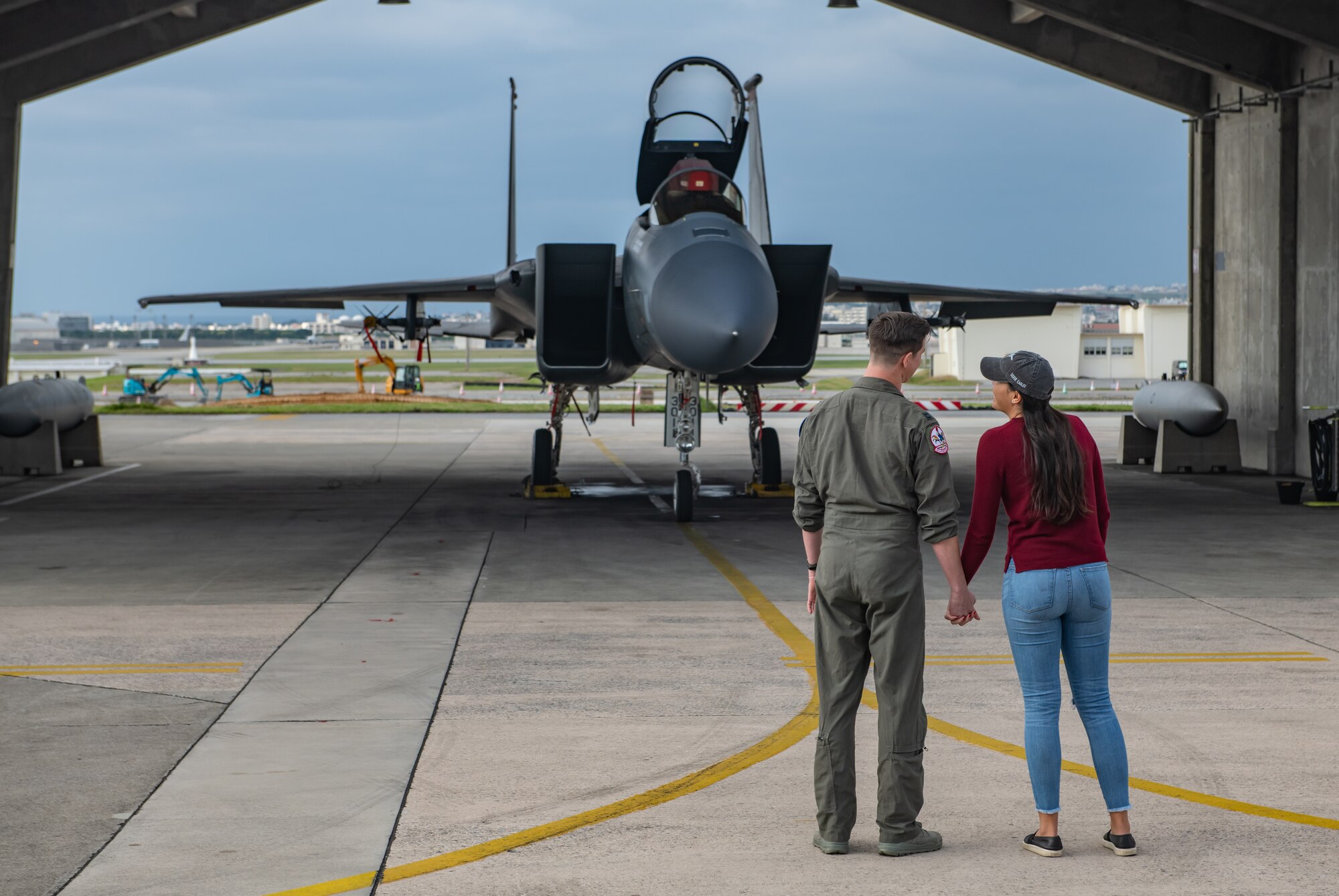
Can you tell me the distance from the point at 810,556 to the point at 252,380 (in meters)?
57.6

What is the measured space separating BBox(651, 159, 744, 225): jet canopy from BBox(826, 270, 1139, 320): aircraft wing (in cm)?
348

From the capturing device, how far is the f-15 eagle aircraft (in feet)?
40.8

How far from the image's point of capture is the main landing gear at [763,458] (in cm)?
1723

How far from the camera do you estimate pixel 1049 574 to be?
4.37 m

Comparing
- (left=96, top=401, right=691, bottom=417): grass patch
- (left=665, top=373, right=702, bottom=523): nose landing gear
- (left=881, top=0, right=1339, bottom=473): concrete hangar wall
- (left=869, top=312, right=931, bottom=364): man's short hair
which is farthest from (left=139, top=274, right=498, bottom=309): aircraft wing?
(left=96, top=401, right=691, bottom=417): grass patch

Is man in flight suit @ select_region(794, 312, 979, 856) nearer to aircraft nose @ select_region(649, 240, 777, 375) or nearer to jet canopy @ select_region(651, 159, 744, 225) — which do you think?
aircraft nose @ select_region(649, 240, 777, 375)

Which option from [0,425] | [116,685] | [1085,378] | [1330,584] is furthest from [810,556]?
[1085,378]

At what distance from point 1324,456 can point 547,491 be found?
31.6ft

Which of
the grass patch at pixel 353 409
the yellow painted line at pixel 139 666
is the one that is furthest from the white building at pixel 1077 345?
Result: the yellow painted line at pixel 139 666

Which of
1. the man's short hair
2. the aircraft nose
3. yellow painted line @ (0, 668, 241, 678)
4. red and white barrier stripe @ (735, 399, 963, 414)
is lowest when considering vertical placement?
yellow painted line @ (0, 668, 241, 678)

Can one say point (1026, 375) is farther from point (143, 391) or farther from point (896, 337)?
point (143, 391)

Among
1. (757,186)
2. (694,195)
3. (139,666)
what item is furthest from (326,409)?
(139,666)

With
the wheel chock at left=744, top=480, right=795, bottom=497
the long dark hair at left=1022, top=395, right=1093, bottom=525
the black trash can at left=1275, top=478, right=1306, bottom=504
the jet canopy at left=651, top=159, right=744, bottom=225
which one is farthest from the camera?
the wheel chock at left=744, top=480, right=795, bottom=497

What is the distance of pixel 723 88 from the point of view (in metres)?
14.4
